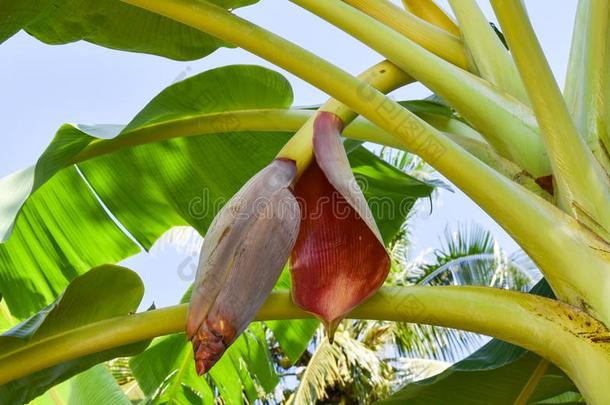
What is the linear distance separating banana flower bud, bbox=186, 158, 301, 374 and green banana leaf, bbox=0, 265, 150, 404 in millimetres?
308

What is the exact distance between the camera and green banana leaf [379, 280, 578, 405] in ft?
3.73

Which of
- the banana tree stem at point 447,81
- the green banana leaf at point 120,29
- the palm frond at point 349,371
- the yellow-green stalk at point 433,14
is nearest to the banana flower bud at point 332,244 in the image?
the banana tree stem at point 447,81

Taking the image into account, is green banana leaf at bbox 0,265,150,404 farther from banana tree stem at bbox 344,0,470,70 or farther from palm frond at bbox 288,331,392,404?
palm frond at bbox 288,331,392,404

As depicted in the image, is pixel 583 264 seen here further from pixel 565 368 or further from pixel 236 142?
pixel 236 142

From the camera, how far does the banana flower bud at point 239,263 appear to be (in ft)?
2.28

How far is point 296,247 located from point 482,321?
211 mm

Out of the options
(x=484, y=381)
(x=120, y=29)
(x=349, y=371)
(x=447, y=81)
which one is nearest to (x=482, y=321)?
(x=447, y=81)

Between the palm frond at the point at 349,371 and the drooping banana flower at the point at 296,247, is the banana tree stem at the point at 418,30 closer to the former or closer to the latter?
the drooping banana flower at the point at 296,247

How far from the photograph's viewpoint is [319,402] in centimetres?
737

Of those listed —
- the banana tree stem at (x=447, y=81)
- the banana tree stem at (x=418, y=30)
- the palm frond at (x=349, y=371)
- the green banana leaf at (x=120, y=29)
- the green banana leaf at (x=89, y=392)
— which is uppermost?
the green banana leaf at (x=120, y=29)

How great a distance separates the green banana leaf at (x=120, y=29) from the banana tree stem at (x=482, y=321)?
542 millimetres

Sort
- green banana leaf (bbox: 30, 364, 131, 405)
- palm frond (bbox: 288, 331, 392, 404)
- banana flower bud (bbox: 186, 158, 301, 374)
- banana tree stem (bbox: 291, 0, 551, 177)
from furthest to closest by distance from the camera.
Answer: palm frond (bbox: 288, 331, 392, 404)
green banana leaf (bbox: 30, 364, 131, 405)
banana tree stem (bbox: 291, 0, 551, 177)
banana flower bud (bbox: 186, 158, 301, 374)

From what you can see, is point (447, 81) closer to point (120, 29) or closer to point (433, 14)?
point (433, 14)

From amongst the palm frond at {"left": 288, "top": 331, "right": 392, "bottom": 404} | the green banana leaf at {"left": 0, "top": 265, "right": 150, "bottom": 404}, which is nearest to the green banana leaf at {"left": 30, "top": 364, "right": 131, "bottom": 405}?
the green banana leaf at {"left": 0, "top": 265, "right": 150, "bottom": 404}
